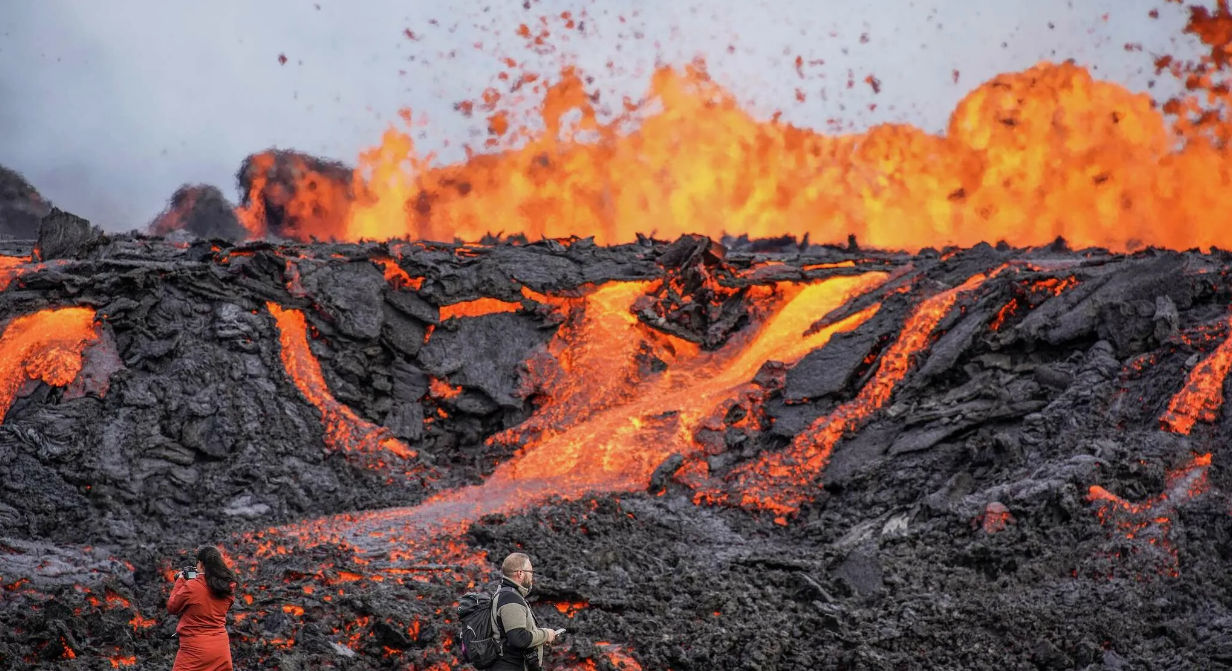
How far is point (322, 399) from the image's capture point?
18922 millimetres

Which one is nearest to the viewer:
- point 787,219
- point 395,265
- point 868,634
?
point 868,634

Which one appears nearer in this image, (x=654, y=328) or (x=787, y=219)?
(x=654, y=328)

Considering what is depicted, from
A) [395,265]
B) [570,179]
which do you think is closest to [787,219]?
[570,179]

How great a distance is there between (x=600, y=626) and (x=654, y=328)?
11.9m

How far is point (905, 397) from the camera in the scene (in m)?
16.7

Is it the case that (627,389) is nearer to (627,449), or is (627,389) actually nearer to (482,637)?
(627,449)

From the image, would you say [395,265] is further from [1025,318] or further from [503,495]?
[1025,318]

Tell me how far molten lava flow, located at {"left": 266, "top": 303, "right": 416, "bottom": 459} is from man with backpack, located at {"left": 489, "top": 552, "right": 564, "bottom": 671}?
11.8 meters

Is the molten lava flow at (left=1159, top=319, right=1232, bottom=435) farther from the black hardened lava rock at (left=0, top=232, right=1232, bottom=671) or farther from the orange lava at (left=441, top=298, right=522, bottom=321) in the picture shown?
the orange lava at (left=441, top=298, right=522, bottom=321)

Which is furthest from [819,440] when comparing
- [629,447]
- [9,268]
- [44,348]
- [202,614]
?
[9,268]

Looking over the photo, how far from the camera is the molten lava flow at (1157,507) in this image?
36.7ft

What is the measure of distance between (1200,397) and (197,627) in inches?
472

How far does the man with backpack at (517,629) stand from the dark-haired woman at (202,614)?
7.24ft

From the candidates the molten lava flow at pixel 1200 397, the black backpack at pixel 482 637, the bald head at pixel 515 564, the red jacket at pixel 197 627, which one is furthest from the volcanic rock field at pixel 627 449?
the bald head at pixel 515 564
